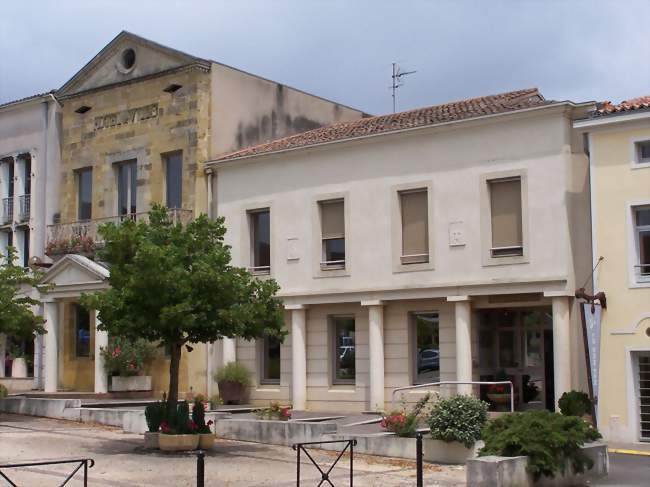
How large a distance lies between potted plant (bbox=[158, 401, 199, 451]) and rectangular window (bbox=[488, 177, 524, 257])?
863 centimetres

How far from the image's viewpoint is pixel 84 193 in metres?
33.7

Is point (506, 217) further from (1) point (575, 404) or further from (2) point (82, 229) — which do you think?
(2) point (82, 229)

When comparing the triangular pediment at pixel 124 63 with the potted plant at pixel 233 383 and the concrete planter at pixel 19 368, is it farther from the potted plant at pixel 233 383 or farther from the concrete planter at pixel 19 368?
the potted plant at pixel 233 383

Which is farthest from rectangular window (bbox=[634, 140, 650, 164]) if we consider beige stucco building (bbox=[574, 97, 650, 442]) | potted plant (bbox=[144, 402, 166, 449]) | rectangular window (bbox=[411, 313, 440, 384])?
potted plant (bbox=[144, 402, 166, 449])

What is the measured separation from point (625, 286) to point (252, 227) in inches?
434

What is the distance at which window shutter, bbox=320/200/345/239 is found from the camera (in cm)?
2728

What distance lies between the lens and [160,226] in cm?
1997

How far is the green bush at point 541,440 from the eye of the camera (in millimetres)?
15406

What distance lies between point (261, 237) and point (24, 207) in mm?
10288

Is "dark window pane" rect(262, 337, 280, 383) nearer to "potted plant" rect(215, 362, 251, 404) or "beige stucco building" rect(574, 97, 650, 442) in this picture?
"potted plant" rect(215, 362, 251, 404)

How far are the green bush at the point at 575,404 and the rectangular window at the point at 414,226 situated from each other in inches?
207

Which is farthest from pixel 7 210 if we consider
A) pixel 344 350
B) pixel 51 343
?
pixel 344 350

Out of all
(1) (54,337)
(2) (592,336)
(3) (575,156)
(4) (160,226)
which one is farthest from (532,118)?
(1) (54,337)

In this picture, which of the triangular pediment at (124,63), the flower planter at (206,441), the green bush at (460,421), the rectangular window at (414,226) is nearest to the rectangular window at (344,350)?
the rectangular window at (414,226)
